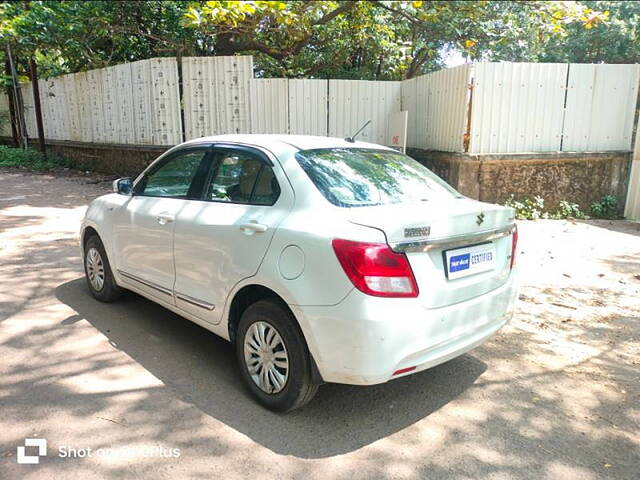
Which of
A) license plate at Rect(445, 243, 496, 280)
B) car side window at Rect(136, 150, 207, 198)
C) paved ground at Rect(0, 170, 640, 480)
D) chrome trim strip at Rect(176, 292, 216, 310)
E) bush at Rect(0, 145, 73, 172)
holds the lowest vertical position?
paved ground at Rect(0, 170, 640, 480)

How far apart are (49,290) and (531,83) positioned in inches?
322

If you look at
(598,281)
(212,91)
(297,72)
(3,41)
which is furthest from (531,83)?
A: (3,41)

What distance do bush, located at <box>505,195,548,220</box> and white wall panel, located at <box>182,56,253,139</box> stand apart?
6.07 m

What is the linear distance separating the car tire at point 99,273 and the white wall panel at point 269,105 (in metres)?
7.29

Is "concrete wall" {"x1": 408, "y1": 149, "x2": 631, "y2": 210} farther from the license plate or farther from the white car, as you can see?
the license plate

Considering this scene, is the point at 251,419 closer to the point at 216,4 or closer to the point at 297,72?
the point at 216,4

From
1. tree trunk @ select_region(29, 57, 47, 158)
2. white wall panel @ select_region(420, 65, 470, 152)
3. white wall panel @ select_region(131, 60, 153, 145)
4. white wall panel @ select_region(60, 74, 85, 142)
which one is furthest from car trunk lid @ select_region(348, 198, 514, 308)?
tree trunk @ select_region(29, 57, 47, 158)

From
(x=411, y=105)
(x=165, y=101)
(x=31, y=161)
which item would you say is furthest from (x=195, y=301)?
(x=31, y=161)

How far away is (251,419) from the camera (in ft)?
10.1

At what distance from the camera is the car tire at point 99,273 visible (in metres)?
4.77

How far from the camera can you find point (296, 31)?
12.4m

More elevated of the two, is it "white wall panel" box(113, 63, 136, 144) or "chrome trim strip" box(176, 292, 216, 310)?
"white wall panel" box(113, 63, 136, 144)

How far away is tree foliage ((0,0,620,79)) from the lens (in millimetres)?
10391

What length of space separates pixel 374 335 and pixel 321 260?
487 mm
